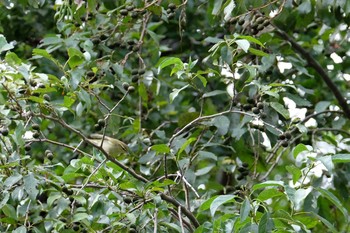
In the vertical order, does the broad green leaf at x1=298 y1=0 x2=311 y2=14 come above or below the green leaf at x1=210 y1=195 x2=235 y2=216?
below

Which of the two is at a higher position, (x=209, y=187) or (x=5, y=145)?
(x=5, y=145)

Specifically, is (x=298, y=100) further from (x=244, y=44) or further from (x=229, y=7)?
(x=244, y=44)

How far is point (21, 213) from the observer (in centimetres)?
288

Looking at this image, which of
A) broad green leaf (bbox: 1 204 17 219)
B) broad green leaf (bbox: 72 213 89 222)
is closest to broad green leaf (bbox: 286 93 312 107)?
broad green leaf (bbox: 72 213 89 222)

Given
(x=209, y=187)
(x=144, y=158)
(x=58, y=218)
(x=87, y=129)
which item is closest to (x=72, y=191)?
(x=58, y=218)

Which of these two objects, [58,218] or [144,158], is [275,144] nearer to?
[144,158]

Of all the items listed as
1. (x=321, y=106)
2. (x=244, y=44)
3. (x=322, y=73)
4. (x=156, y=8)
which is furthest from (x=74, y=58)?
(x=322, y=73)

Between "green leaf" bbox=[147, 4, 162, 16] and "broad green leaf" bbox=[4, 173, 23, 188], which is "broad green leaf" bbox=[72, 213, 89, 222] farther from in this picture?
"green leaf" bbox=[147, 4, 162, 16]

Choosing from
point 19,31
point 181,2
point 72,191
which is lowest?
point 19,31

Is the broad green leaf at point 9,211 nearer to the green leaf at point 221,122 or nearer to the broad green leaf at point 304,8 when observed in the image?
the green leaf at point 221,122

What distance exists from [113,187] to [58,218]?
0.71 feet

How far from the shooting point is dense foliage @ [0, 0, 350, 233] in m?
2.63

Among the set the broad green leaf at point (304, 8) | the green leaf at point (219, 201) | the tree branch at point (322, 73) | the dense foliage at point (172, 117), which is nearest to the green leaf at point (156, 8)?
the dense foliage at point (172, 117)

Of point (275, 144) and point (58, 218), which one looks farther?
point (275, 144)
